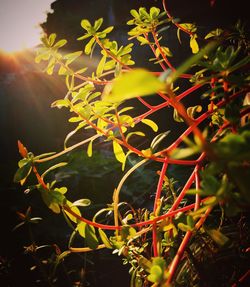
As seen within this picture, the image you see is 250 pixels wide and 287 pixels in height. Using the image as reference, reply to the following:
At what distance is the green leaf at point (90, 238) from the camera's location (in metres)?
0.55

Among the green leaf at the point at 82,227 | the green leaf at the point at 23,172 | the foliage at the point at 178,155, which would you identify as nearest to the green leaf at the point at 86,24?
the foliage at the point at 178,155

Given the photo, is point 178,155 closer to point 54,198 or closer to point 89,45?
point 54,198

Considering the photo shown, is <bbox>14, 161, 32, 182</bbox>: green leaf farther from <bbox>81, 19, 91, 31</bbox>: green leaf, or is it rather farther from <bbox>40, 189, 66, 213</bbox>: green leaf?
<bbox>81, 19, 91, 31</bbox>: green leaf

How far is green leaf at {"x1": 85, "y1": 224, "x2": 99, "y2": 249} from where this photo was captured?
55cm

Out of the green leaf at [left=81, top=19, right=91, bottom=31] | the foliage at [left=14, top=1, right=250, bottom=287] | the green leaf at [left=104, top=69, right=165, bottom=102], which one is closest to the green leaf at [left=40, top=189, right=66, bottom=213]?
the foliage at [left=14, top=1, right=250, bottom=287]

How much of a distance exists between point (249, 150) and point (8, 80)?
7.05 metres

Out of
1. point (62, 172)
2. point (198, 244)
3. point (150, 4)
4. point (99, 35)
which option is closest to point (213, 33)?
point (99, 35)

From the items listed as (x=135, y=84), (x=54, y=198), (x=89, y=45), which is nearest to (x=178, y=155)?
(x=135, y=84)

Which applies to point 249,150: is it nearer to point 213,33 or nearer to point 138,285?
point 138,285

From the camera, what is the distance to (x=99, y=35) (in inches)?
29.9

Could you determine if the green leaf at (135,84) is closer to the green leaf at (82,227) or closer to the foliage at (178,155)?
the foliage at (178,155)

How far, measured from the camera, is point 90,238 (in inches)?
22.0

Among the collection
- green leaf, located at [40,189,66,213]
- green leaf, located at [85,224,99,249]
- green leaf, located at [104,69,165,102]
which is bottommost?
green leaf, located at [85,224,99,249]

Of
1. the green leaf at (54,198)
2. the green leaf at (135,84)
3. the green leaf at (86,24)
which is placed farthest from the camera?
the green leaf at (86,24)
